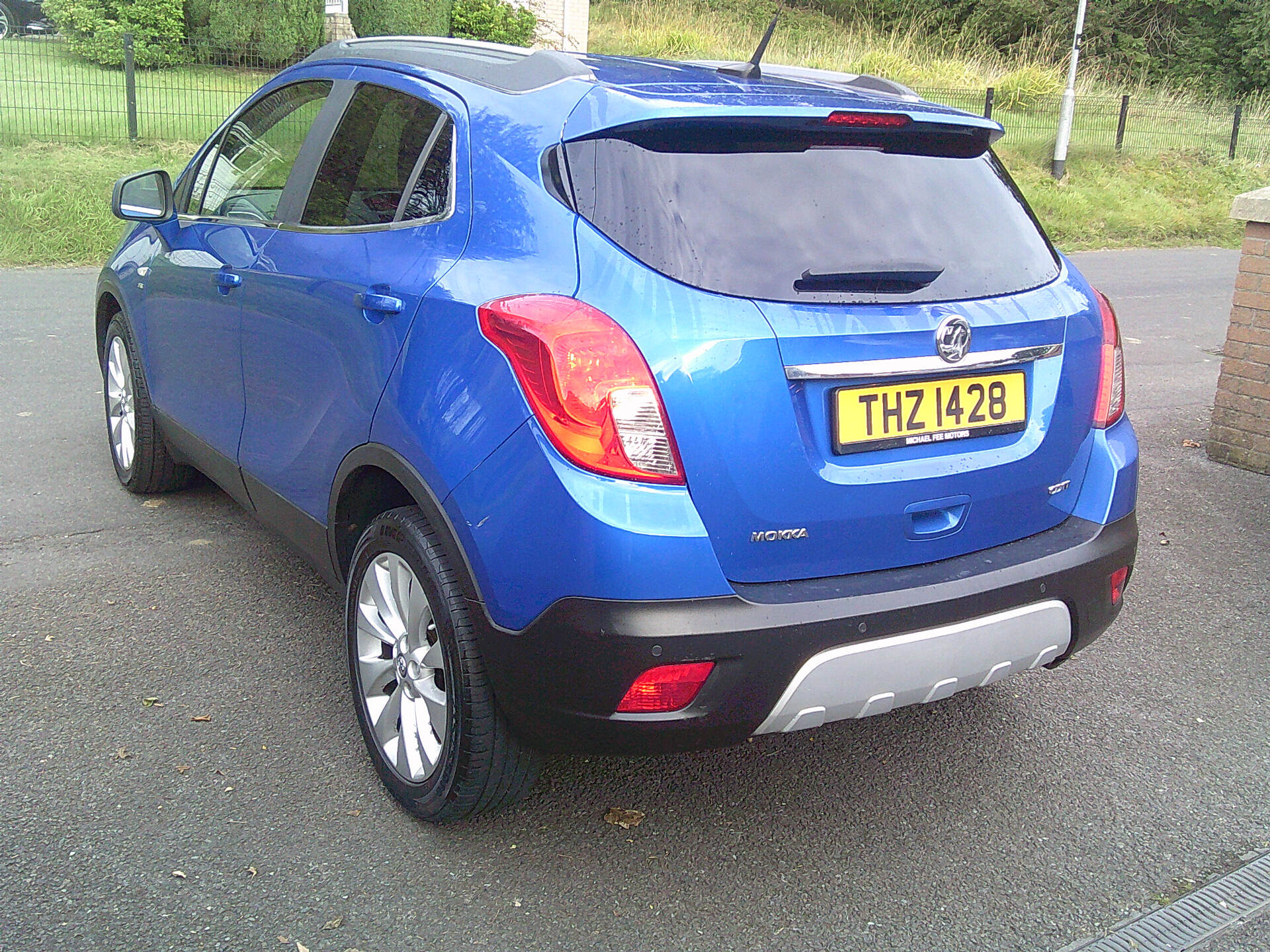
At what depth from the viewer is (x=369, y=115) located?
3.28 metres

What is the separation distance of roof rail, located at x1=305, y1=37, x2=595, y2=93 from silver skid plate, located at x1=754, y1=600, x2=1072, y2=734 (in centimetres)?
143

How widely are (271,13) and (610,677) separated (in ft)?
70.8

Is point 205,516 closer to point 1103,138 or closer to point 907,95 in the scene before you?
point 907,95

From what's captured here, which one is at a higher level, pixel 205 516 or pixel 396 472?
pixel 396 472

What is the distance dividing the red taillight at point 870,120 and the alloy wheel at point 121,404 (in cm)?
316

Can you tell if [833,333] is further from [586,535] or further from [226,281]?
[226,281]

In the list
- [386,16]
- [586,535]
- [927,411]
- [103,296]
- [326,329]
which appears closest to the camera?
[586,535]

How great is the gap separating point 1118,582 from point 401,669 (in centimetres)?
174

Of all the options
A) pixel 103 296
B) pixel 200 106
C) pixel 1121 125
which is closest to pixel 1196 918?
pixel 103 296

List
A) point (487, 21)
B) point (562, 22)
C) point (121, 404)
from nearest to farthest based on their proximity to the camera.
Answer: point (121, 404) → point (487, 21) → point (562, 22)

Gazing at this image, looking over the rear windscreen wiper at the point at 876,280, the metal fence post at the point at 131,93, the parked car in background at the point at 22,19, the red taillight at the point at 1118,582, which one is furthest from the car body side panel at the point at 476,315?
the parked car in background at the point at 22,19

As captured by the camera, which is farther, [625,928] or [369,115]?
[369,115]

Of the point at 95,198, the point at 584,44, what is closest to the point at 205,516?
the point at 95,198

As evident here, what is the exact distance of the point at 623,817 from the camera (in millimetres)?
2906
